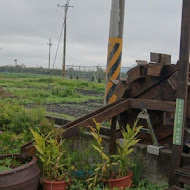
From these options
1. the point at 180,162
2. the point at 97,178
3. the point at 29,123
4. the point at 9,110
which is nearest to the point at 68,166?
the point at 97,178

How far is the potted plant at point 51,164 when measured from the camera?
12.4 feet

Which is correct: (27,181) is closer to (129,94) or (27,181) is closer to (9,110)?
(129,94)

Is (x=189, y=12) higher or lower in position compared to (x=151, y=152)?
higher

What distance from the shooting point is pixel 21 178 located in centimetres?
342

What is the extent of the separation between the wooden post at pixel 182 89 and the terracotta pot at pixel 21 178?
5.00ft

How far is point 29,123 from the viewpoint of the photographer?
564 cm

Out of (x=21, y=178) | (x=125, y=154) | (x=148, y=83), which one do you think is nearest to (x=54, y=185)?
(x=21, y=178)

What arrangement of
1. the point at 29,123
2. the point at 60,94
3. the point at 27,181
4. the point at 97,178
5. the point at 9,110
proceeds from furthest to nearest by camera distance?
the point at 60,94
the point at 9,110
the point at 29,123
the point at 97,178
the point at 27,181

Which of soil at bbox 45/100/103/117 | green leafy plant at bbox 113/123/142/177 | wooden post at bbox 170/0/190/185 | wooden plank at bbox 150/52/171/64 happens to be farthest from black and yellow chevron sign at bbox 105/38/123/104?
soil at bbox 45/100/103/117

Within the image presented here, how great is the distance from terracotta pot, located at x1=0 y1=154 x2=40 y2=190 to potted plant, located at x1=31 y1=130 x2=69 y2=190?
0.16m

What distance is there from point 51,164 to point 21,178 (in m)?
0.52

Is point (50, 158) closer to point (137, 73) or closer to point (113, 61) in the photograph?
point (137, 73)

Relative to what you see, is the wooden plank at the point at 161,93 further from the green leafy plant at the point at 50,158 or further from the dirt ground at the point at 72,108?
the dirt ground at the point at 72,108

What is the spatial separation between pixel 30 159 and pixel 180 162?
5.97 feet
